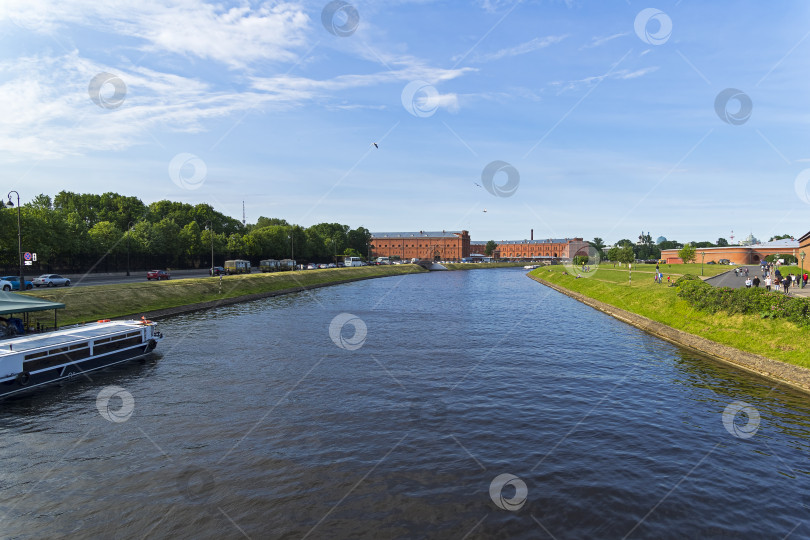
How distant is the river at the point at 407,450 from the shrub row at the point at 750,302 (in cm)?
565

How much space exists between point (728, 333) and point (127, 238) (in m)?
98.3

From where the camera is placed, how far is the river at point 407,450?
11.6 meters

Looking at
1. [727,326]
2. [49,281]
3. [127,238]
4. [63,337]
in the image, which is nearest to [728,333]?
[727,326]

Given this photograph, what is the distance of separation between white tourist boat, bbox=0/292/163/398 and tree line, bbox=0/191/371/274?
44076mm

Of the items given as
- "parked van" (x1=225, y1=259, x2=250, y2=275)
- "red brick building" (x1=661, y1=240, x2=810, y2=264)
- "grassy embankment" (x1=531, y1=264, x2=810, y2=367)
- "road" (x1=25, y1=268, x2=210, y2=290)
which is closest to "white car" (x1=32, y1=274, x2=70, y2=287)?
"road" (x1=25, y1=268, x2=210, y2=290)

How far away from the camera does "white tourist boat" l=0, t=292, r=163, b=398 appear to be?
21.2 m

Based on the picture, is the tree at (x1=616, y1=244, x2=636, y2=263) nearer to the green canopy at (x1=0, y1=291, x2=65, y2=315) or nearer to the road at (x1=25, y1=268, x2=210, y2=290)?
the road at (x1=25, y1=268, x2=210, y2=290)

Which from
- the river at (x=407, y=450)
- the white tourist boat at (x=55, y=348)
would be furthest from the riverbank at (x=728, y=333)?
the white tourist boat at (x=55, y=348)

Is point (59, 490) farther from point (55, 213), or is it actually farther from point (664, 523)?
point (55, 213)

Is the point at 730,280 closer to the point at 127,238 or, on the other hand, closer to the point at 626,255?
the point at 626,255

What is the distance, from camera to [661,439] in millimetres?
16703

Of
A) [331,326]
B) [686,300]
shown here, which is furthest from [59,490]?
[686,300]

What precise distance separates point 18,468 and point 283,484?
343 inches

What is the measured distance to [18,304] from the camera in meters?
26.0
